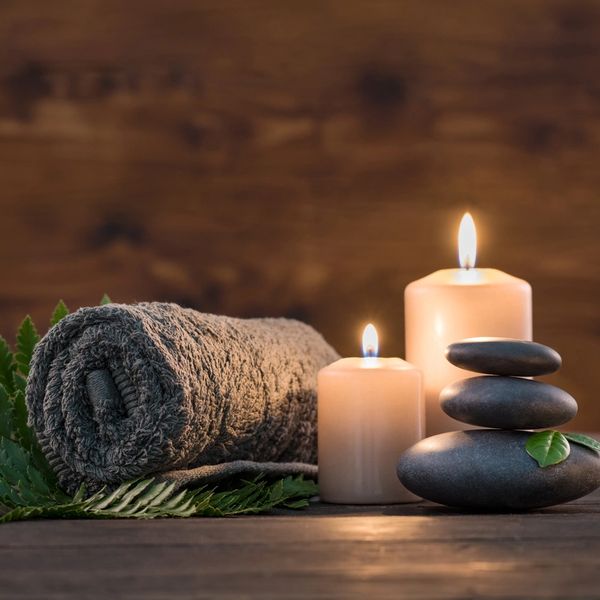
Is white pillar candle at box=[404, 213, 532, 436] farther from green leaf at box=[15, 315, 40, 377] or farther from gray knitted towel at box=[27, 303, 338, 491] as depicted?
green leaf at box=[15, 315, 40, 377]

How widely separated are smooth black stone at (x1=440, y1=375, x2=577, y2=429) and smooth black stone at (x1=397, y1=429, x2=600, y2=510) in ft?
0.05

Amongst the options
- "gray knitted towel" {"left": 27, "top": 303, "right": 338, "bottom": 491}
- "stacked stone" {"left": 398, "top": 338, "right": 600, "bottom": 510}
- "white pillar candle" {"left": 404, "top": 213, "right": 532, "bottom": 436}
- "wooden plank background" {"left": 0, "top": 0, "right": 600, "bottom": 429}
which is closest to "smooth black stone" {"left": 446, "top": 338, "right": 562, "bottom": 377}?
"stacked stone" {"left": 398, "top": 338, "right": 600, "bottom": 510}

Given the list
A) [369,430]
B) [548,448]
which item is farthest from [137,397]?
[548,448]

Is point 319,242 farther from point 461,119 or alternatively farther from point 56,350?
point 56,350

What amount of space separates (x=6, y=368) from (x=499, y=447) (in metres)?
0.48

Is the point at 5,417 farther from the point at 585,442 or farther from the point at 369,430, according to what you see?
the point at 585,442

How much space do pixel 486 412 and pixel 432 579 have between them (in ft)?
0.88

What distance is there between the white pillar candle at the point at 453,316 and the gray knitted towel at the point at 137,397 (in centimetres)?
19

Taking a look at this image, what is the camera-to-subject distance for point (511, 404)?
76 cm

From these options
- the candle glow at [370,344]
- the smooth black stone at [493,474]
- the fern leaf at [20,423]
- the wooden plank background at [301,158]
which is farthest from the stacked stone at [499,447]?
the wooden plank background at [301,158]

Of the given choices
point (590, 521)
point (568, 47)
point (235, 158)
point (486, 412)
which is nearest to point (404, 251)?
point (235, 158)

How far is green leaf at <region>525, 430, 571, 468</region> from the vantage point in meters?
0.73

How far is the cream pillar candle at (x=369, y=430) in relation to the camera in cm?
84

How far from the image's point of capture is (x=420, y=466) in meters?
0.76
